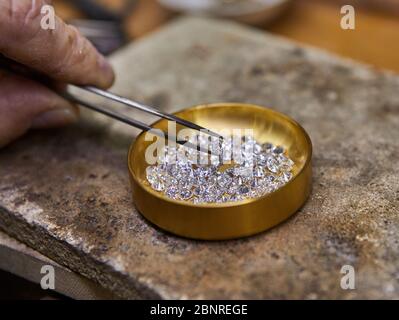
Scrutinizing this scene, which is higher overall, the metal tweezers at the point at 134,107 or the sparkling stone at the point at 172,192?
the metal tweezers at the point at 134,107

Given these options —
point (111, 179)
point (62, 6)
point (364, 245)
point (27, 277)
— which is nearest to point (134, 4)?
point (62, 6)

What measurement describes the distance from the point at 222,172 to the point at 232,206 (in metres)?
0.13

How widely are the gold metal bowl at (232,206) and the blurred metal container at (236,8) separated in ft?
2.44

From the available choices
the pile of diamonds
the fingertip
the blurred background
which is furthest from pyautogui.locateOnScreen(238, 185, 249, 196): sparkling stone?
the blurred background

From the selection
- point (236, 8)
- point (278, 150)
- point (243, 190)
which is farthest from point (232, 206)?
point (236, 8)

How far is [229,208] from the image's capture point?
34.0 inches

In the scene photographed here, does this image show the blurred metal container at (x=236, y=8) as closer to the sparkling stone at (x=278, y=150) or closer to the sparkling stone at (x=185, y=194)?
the sparkling stone at (x=278, y=150)

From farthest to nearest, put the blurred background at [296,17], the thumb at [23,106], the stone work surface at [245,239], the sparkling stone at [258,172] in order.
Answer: the blurred background at [296,17] < the thumb at [23,106] < the sparkling stone at [258,172] < the stone work surface at [245,239]

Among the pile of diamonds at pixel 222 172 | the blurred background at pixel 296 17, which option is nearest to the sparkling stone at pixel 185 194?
the pile of diamonds at pixel 222 172

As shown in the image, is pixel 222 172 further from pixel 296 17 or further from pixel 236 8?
pixel 296 17

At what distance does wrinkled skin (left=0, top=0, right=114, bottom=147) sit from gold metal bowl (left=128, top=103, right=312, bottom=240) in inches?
7.4

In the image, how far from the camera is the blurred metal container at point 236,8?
68.0 inches
